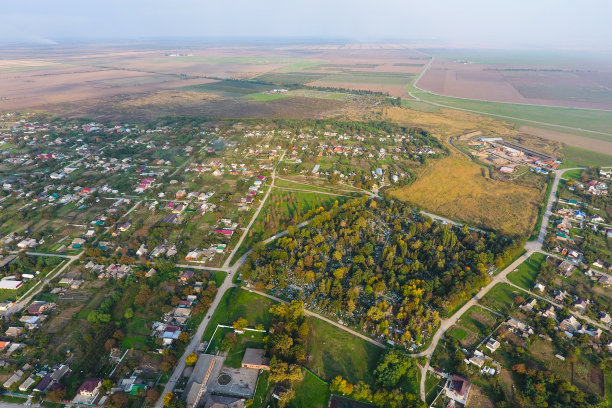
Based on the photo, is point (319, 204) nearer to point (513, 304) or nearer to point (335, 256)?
point (335, 256)

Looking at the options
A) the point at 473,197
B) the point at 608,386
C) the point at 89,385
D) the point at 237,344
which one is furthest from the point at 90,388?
the point at 473,197

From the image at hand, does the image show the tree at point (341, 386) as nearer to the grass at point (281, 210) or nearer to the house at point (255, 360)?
the house at point (255, 360)

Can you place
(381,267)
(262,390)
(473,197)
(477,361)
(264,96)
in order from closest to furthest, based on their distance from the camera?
1. (262,390)
2. (477,361)
3. (381,267)
4. (473,197)
5. (264,96)

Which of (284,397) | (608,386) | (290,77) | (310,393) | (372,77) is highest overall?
(290,77)

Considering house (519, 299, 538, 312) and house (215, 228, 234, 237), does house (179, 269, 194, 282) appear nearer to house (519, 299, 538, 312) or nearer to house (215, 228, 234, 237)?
house (215, 228, 234, 237)

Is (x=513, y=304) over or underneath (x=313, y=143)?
underneath

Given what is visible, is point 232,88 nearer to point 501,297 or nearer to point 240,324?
point 240,324

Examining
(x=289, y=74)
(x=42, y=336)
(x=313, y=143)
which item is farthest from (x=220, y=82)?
(x=42, y=336)
